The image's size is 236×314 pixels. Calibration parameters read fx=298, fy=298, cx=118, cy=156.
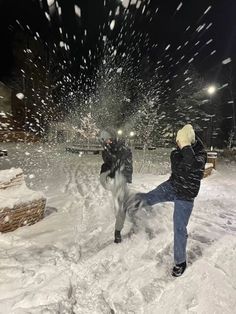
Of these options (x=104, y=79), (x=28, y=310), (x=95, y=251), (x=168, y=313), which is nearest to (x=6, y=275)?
(x=28, y=310)

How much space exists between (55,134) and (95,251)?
108 feet

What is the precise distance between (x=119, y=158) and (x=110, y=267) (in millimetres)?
1967

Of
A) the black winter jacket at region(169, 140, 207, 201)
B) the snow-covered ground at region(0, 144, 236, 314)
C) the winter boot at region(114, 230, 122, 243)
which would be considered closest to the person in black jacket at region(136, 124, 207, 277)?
the black winter jacket at region(169, 140, 207, 201)

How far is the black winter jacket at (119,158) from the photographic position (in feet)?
17.5

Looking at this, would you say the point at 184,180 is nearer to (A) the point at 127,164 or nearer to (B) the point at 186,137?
(B) the point at 186,137

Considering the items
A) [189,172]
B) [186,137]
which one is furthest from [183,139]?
[189,172]

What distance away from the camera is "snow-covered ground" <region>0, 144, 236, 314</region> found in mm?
3373

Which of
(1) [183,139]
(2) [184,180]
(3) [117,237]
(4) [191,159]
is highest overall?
(1) [183,139]

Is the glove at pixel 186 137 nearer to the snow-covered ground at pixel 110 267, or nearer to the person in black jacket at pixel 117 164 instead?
the person in black jacket at pixel 117 164

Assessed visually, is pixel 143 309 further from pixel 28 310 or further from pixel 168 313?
pixel 28 310

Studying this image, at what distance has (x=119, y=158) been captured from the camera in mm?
5410

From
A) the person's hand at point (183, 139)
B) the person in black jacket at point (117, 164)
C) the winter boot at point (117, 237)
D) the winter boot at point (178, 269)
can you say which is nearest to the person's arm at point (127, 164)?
the person in black jacket at point (117, 164)

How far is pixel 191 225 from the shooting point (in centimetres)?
581

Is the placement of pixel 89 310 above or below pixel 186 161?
below
